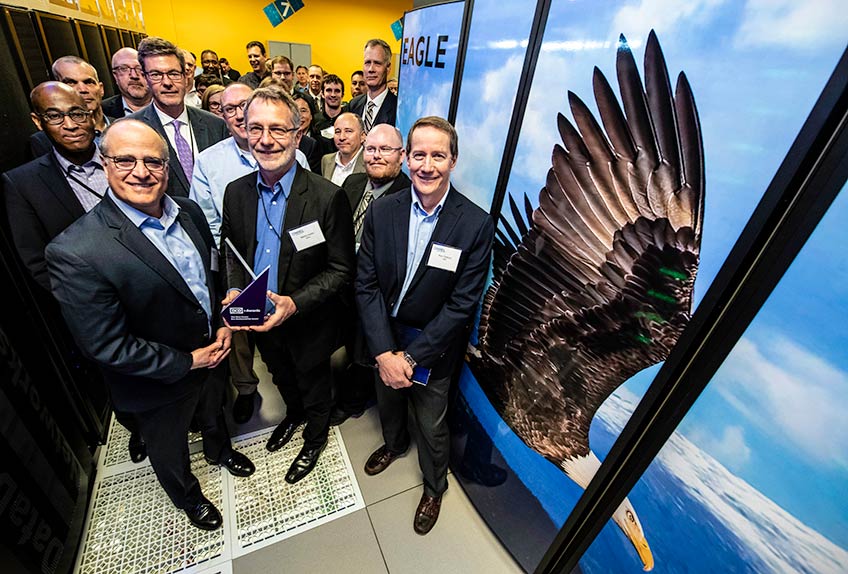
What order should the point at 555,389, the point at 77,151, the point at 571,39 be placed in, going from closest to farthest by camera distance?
the point at 571,39
the point at 555,389
the point at 77,151

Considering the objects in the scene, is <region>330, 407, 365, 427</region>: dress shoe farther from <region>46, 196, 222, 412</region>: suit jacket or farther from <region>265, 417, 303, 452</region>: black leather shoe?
<region>46, 196, 222, 412</region>: suit jacket

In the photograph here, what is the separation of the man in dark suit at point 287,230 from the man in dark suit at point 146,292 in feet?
0.62

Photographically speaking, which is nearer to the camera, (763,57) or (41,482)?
(763,57)

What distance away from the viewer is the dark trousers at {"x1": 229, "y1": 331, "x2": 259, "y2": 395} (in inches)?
98.5

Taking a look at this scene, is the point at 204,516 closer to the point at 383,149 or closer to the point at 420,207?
the point at 420,207

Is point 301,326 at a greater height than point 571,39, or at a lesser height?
lesser

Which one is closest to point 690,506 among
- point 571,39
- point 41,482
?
point 571,39

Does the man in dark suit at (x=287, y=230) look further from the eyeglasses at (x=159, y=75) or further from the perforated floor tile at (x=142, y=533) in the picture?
the eyeglasses at (x=159, y=75)

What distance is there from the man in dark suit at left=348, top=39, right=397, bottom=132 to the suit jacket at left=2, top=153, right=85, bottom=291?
88.4 inches

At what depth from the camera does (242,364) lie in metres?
2.54

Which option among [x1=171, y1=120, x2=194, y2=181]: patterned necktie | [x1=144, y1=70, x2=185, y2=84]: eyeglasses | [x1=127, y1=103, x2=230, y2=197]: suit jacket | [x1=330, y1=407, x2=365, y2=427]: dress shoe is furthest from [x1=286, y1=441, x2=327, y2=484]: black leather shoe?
[x1=144, y1=70, x2=185, y2=84]: eyeglasses

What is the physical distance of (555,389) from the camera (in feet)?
4.99

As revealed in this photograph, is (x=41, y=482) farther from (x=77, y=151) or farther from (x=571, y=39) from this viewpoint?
(x=571, y=39)

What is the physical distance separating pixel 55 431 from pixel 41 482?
11.0 inches
